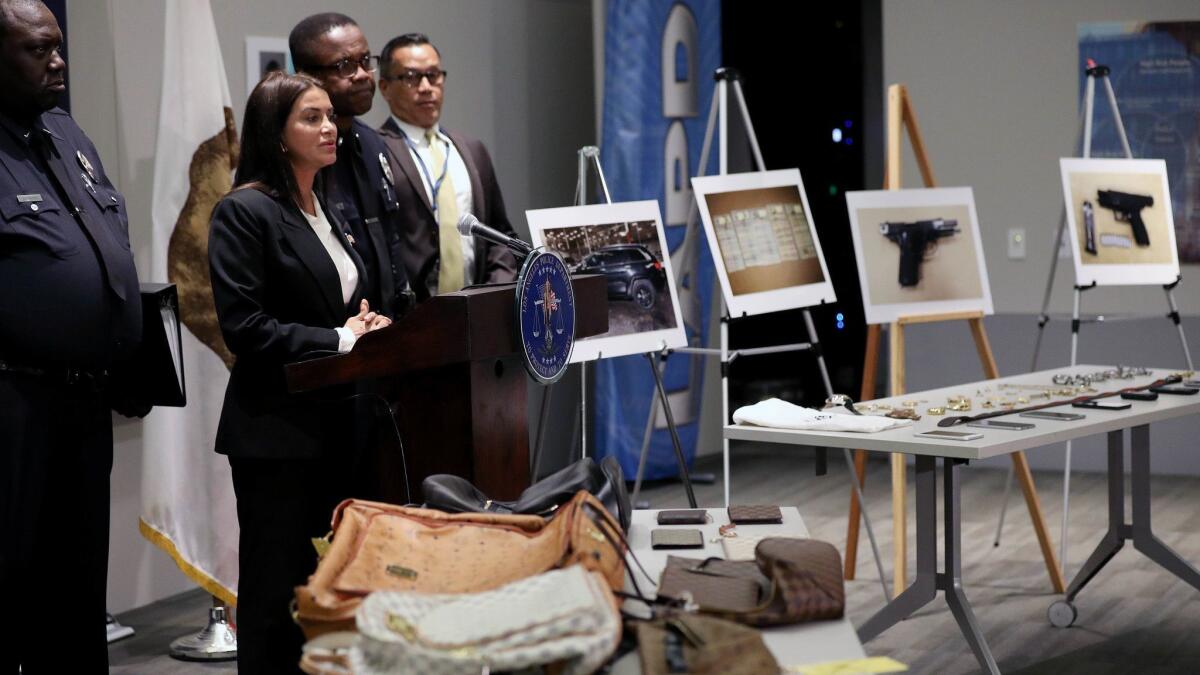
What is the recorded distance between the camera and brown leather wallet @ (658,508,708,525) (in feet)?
8.87

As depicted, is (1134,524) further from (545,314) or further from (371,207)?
(371,207)

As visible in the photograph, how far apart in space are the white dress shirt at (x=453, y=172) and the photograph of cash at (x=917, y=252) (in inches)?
51.5

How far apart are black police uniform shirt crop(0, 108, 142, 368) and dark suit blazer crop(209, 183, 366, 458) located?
0.24m

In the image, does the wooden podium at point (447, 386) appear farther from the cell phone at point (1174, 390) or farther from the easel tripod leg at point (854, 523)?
the cell phone at point (1174, 390)

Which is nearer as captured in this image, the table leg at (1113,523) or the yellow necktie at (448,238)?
the yellow necktie at (448,238)

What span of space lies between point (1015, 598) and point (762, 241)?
1423mm

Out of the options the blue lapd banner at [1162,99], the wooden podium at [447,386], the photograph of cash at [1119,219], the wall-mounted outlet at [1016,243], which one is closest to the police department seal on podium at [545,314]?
the wooden podium at [447,386]

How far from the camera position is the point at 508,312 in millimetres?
3082

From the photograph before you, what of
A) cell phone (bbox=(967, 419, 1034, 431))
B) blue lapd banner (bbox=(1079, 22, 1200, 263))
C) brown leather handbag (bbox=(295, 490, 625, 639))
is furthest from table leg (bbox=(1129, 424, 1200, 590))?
brown leather handbag (bbox=(295, 490, 625, 639))

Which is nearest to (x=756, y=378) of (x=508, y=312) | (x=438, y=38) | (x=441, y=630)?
(x=438, y=38)

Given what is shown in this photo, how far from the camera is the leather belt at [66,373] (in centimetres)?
300

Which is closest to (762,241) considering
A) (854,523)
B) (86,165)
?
(854,523)

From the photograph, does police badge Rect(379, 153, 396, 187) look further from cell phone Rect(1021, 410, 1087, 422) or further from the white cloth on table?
cell phone Rect(1021, 410, 1087, 422)

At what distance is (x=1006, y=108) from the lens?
21.8 ft
